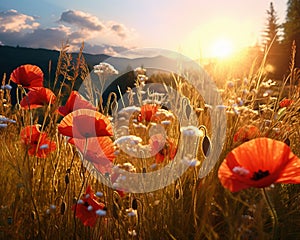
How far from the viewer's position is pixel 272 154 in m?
1.24

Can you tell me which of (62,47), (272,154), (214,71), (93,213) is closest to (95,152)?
(93,213)

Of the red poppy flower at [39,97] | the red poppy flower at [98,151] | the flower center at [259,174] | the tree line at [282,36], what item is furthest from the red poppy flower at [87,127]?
the tree line at [282,36]

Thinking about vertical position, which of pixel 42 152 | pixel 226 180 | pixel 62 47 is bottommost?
pixel 42 152

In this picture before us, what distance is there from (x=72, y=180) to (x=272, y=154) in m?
1.32

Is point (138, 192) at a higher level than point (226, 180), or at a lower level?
lower

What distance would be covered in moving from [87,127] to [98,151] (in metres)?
0.20

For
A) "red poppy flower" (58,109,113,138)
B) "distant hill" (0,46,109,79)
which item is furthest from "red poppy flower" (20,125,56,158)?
"distant hill" (0,46,109,79)

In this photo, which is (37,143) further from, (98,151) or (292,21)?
(292,21)

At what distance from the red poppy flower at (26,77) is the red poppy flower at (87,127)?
26.2 inches

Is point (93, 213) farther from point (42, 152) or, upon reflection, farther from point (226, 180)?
point (226, 180)

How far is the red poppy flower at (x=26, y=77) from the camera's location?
2.33m

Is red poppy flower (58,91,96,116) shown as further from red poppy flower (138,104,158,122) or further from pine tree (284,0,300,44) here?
pine tree (284,0,300,44)

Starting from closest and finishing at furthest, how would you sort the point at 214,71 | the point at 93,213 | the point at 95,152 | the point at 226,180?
the point at 226,180, the point at 93,213, the point at 95,152, the point at 214,71

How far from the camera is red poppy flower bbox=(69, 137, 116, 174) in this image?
6.03 ft
